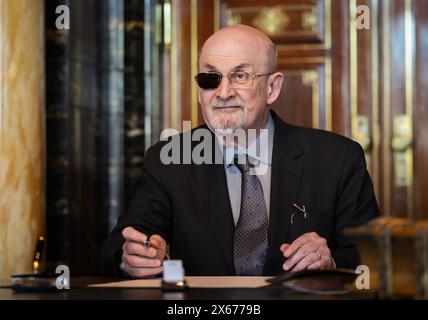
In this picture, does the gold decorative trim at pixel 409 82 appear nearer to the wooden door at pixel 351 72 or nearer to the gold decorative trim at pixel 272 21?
the wooden door at pixel 351 72

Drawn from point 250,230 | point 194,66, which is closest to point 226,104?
point 250,230

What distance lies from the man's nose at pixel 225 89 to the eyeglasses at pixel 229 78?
0.04 ft

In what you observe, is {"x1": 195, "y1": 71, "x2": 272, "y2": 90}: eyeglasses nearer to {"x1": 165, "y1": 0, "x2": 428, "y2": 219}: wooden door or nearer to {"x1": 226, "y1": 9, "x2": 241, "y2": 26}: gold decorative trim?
{"x1": 165, "y1": 0, "x2": 428, "y2": 219}: wooden door

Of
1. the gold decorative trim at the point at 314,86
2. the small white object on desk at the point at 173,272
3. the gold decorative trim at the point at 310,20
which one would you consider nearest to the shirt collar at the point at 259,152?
the small white object on desk at the point at 173,272

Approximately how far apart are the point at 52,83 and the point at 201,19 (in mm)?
1297

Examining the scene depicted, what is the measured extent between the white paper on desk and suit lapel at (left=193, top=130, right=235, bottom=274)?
59 centimetres

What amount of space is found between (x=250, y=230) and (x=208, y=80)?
0.59 metres

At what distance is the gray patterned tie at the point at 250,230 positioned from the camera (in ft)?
11.3

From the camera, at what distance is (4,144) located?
4660 mm

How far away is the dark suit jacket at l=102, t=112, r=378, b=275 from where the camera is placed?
11.6 ft

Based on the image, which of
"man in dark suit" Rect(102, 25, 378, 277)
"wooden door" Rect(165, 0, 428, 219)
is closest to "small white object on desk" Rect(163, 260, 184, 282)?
"man in dark suit" Rect(102, 25, 378, 277)
